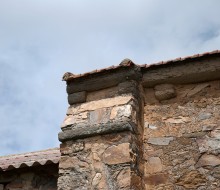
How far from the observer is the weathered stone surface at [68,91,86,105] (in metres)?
3.50

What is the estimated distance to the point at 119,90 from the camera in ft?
11.1

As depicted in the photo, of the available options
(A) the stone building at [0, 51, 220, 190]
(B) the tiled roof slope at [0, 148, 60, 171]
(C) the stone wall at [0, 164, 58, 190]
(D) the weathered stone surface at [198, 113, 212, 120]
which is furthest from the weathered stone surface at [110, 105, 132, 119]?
(B) the tiled roof slope at [0, 148, 60, 171]

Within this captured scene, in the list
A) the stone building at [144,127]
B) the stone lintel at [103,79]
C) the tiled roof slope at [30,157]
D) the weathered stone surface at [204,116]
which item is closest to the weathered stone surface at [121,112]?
the stone building at [144,127]

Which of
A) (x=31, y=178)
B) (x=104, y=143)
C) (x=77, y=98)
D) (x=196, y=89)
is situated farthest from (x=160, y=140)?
(x=31, y=178)

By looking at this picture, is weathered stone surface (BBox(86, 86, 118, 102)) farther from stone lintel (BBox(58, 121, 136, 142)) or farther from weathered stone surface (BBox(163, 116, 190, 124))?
weathered stone surface (BBox(163, 116, 190, 124))

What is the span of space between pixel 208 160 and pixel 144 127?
0.69 m

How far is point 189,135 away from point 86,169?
1.02 m

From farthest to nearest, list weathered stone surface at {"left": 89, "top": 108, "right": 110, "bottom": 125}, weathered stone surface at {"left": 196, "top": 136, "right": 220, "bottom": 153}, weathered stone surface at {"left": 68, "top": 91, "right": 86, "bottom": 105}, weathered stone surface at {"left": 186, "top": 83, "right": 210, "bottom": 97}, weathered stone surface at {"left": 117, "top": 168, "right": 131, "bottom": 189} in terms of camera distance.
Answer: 1. weathered stone surface at {"left": 68, "top": 91, "right": 86, "bottom": 105}
2. weathered stone surface at {"left": 186, "top": 83, "right": 210, "bottom": 97}
3. weathered stone surface at {"left": 89, "top": 108, "right": 110, "bottom": 125}
4. weathered stone surface at {"left": 196, "top": 136, "right": 220, "bottom": 153}
5. weathered stone surface at {"left": 117, "top": 168, "right": 131, "bottom": 189}

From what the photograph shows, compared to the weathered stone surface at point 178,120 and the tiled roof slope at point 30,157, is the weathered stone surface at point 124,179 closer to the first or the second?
the weathered stone surface at point 178,120

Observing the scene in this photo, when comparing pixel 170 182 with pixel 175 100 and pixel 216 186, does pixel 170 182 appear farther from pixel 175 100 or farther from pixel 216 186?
pixel 175 100

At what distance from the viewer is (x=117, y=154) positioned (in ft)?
9.52

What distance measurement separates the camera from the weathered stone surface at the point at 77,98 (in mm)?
3502

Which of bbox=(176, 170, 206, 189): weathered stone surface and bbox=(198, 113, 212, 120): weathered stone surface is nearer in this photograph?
bbox=(176, 170, 206, 189): weathered stone surface

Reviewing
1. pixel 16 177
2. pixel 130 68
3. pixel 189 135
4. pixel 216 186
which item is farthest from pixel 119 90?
pixel 16 177
